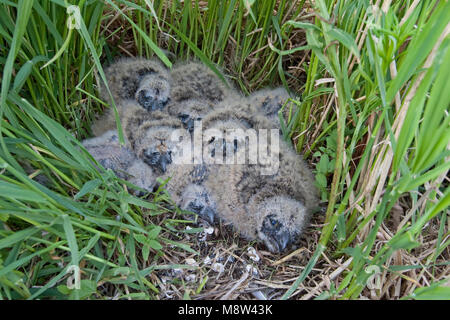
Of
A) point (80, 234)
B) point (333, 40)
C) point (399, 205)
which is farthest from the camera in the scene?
point (399, 205)

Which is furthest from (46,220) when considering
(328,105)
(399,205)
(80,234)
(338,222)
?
(399,205)

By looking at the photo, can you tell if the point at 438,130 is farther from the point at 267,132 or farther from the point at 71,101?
the point at 71,101

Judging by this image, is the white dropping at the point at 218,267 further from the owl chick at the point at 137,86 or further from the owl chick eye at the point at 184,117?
the owl chick at the point at 137,86

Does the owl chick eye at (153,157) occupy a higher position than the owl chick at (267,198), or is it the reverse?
the owl chick eye at (153,157)

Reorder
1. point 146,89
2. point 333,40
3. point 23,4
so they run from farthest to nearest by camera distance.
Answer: point 146,89 < point 23,4 < point 333,40

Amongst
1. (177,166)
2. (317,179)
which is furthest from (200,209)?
(317,179)

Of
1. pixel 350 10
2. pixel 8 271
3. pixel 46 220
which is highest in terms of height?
pixel 350 10

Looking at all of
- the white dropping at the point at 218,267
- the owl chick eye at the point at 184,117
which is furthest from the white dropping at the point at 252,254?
the owl chick eye at the point at 184,117

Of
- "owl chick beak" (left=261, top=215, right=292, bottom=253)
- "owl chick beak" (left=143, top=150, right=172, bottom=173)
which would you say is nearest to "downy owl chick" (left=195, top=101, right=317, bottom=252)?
"owl chick beak" (left=261, top=215, right=292, bottom=253)

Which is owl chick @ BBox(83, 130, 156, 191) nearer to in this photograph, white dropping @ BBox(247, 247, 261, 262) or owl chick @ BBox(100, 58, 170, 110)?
owl chick @ BBox(100, 58, 170, 110)
